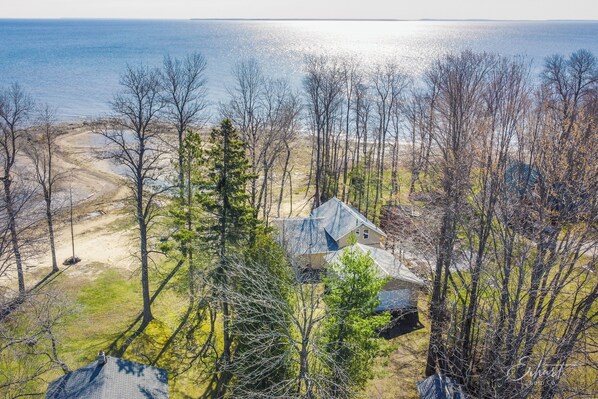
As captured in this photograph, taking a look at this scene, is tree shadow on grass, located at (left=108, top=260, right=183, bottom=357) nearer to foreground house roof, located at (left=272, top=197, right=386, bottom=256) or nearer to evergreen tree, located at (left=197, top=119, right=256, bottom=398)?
evergreen tree, located at (left=197, top=119, right=256, bottom=398)

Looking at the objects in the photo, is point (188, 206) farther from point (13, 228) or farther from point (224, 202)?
point (13, 228)

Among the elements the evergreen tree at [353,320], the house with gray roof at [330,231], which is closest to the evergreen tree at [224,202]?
the evergreen tree at [353,320]

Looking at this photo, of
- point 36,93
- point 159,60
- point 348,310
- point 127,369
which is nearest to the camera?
point 348,310

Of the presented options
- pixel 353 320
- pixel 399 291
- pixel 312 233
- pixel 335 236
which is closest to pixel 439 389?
pixel 353 320

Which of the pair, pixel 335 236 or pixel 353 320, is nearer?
pixel 353 320

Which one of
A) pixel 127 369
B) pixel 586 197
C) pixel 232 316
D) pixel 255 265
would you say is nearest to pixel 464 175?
pixel 586 197

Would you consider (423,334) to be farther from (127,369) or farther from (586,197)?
(127,369)

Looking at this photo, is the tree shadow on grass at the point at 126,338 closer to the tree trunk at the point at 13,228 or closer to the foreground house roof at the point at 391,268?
the tree trunk at the point at 13,228

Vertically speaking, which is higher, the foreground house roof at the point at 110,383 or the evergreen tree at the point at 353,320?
the evergreen tree at the point at 353,320
